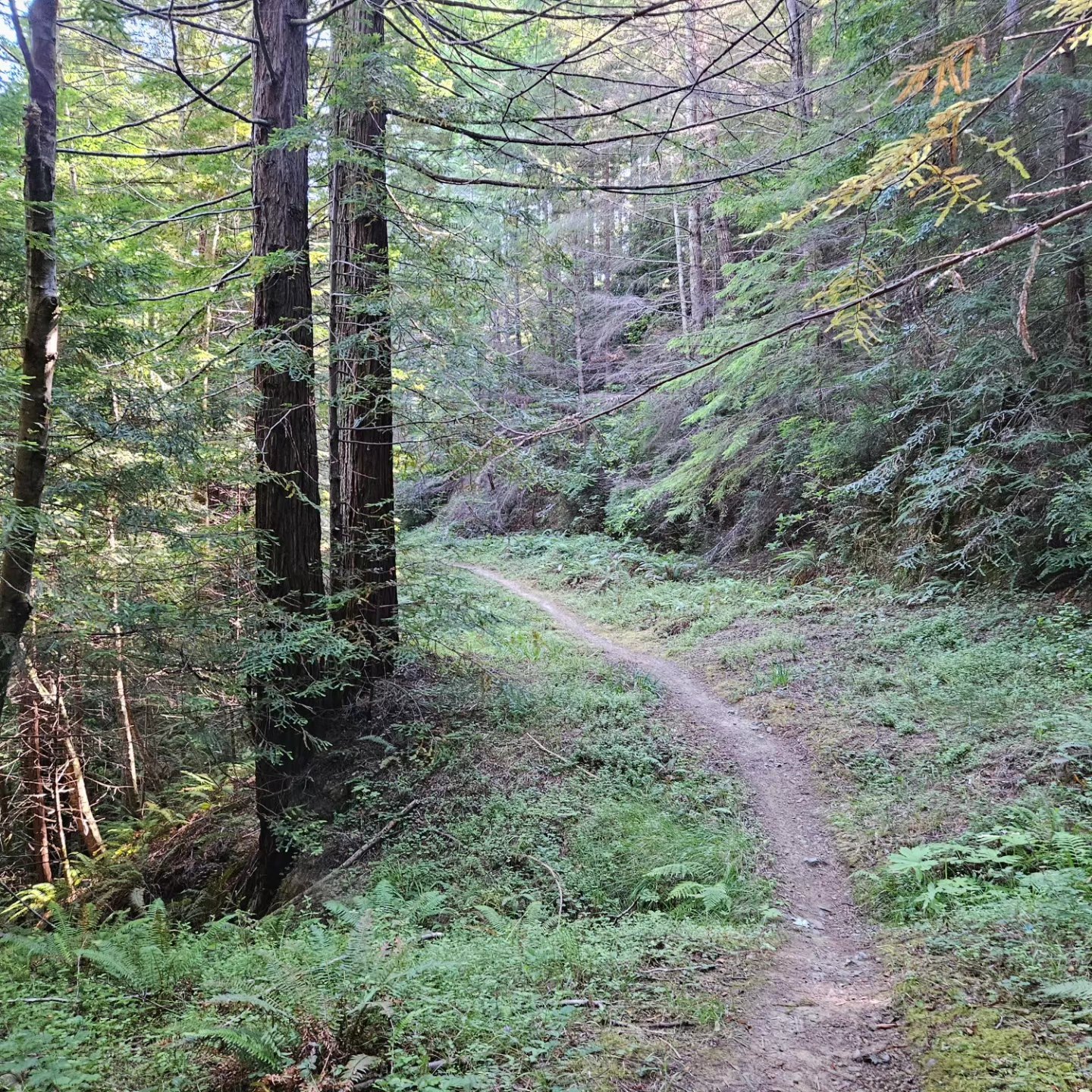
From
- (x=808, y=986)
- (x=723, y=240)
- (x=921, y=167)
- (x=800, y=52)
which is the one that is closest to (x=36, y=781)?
(x=808, y=986)

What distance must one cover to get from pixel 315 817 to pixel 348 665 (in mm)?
1528

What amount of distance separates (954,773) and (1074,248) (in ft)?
21.7

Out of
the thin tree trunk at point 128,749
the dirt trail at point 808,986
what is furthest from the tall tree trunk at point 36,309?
the dirt trail at point 808,986

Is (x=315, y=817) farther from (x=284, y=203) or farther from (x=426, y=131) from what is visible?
(x=426, y=131)

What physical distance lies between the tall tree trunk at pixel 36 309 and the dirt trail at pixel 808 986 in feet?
14.8

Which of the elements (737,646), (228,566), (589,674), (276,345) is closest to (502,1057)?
(228,566)

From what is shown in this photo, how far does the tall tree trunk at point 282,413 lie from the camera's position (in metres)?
6.66

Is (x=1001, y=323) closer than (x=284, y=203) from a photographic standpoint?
No

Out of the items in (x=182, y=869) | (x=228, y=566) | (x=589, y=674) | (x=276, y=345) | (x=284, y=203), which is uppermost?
(x=284, y=203)

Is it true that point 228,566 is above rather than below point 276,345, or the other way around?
below

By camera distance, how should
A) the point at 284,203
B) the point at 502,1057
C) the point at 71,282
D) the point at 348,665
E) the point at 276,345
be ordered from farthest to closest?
1. the point at 348,665
2. the point at 284,203
3. the point at 276,345
4. the point at 71,282
5. the point at 502,1057

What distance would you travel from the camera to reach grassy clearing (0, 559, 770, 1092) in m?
2.76

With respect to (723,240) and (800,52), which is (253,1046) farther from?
(723,240)

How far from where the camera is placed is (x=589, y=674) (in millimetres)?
9859
